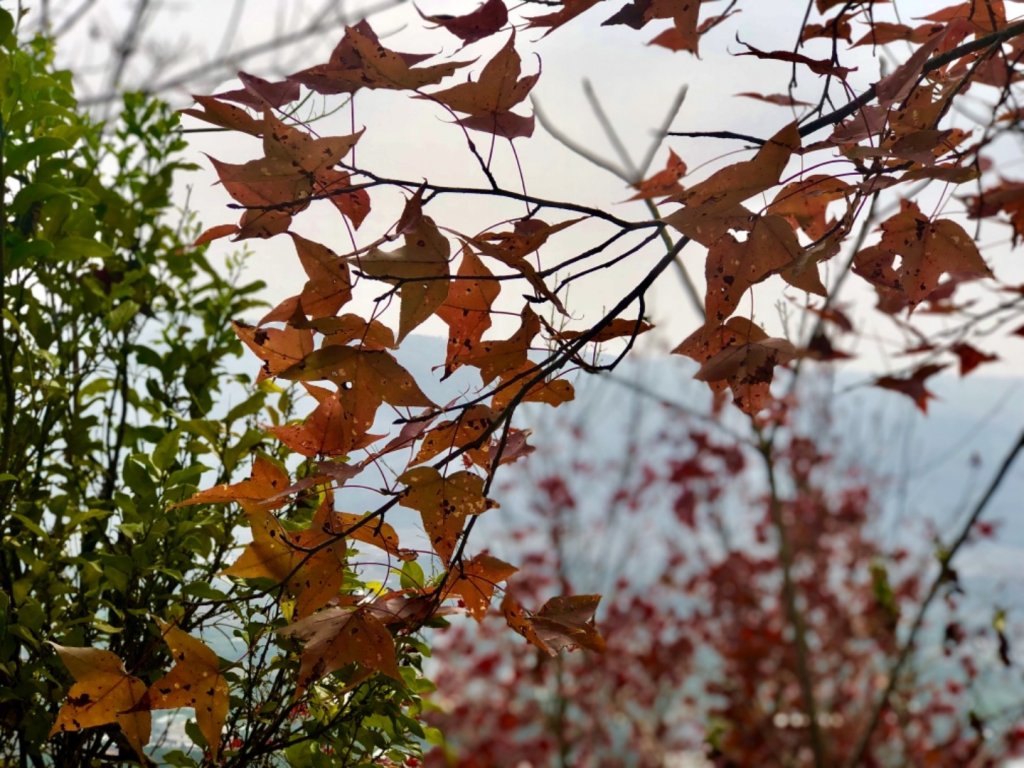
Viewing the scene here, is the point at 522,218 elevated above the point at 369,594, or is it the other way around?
the point at 522,218

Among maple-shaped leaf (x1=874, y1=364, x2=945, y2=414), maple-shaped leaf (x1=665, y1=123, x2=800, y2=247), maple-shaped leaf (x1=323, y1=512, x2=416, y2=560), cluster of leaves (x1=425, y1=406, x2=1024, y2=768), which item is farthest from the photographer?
cluster of leaves (x1=425, y1=406, x2=1024, y2=768)

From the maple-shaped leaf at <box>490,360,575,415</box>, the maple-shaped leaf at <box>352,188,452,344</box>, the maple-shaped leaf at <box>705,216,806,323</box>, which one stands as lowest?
the maple-shaped leaf at <box>352,188,452,344</box>

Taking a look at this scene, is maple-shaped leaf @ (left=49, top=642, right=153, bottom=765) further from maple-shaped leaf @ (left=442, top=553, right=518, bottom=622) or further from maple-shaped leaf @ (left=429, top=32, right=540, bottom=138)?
maple-shaped leaf @ (left=429, top=32, right=540, bottom=138)

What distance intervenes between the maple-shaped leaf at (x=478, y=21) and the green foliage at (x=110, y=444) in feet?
1.09

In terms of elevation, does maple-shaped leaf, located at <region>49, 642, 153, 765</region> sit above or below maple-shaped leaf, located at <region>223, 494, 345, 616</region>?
below

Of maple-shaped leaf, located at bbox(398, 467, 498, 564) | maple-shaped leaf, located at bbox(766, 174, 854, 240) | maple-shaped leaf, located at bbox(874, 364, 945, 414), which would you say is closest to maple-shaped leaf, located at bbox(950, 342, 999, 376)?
maple-shaped leaf, located at bbox(874, 364, 945, 414)

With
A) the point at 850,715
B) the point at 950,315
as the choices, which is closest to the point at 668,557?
the point at 850,715

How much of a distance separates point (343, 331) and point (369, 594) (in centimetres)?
20

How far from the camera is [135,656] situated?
738mm

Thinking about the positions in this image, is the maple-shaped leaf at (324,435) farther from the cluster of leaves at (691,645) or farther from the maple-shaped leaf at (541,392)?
the cluster of leaves at (691,645)

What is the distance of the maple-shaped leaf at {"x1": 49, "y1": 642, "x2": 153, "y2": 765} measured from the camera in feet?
1.90

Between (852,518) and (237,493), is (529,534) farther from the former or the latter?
(237,493)

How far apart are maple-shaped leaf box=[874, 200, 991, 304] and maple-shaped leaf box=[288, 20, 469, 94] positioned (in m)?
0.32

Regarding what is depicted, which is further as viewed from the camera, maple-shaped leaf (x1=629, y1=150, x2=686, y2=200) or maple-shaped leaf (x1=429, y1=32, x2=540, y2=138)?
maple-shaped leaf (x1=629, y1=150, x2=686, y2=200)
